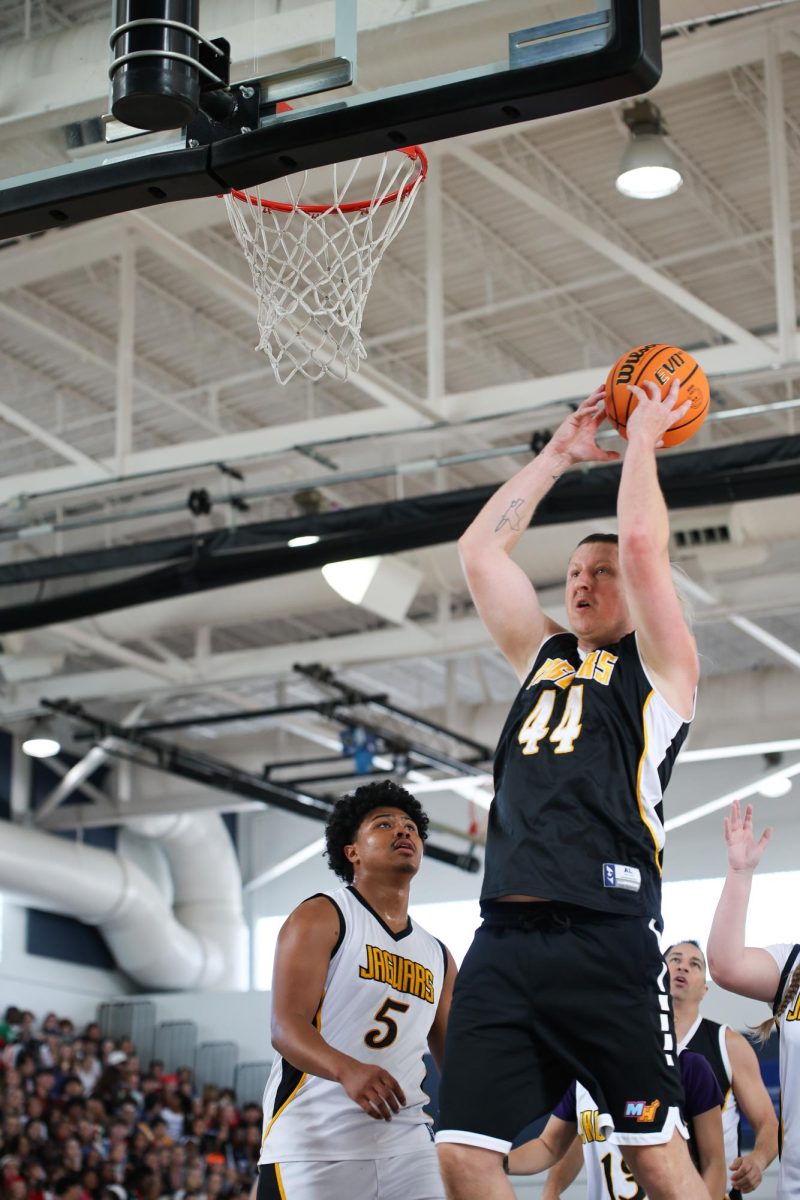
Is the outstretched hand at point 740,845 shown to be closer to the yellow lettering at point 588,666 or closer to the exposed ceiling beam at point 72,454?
the yellow lettering at point 588,666

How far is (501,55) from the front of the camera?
450 centimetres

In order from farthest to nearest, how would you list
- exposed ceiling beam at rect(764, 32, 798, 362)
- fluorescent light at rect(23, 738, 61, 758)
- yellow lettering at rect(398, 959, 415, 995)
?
fluorescent light at rect(23, 738, 61, 758) → exposed ceiling beam at rect(764, 32, 798, 362) → yellow lettering at rect(398, 959, 415, 995)

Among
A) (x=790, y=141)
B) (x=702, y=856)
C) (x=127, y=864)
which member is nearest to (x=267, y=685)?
(x=127, y=864)

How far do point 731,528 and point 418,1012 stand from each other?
8579mm

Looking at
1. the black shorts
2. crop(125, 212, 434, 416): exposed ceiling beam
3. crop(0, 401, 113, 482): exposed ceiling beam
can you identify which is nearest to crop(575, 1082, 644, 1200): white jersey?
the black shorts

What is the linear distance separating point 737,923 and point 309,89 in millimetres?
3033

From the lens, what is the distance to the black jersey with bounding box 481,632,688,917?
159 inches

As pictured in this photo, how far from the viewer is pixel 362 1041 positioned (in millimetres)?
5359

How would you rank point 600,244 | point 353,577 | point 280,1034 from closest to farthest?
1. point 280,1034
2. point 600,244
3. point 353,577

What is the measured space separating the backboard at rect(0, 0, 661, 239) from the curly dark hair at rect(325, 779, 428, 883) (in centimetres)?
237

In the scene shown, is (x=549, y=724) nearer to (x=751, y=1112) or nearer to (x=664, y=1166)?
(x=664, y=1166)

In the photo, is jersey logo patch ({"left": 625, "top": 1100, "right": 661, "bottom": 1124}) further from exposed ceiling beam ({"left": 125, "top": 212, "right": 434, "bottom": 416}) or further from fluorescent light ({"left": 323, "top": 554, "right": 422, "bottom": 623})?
fluorescent light ({"left": 323, "top": 554, "right": 422, "bottom": 623})

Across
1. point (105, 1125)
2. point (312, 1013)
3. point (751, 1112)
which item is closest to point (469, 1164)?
point (312, 1013)

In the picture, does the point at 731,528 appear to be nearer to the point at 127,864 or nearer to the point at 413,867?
the point at 413,867
